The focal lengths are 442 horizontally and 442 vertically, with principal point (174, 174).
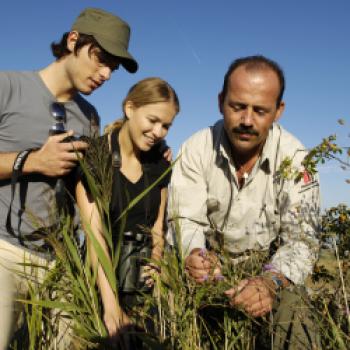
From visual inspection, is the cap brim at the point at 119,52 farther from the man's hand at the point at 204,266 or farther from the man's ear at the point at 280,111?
the man's hand at the point at 204,266

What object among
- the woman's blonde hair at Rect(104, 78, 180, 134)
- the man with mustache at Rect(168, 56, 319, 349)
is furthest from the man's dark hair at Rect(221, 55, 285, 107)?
the woman's blonde hair at Rect(104, 78, 180, 134)

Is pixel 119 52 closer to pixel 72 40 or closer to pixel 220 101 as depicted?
pixel 72 40

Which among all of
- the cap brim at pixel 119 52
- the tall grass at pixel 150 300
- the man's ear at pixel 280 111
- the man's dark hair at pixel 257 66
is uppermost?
the man's dark hair at pixel 257 66

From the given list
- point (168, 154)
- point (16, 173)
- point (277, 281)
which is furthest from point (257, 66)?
point (16, 173)

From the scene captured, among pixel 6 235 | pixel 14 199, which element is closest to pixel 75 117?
pixel 14 199

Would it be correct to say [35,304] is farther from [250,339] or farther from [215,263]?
[250,339]

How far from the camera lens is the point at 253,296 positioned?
218cm

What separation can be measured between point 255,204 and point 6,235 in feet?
5.52

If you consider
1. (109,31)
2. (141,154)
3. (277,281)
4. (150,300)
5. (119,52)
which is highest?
(109,31)

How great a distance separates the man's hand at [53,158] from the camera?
2.39 m

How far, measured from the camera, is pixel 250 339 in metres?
2.28

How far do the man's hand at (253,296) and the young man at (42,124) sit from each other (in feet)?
3.11

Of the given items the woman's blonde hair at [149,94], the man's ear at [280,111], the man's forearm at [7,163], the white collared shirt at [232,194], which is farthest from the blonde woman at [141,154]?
the man's ear at [280,111]

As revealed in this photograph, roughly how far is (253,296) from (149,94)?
1.60m
